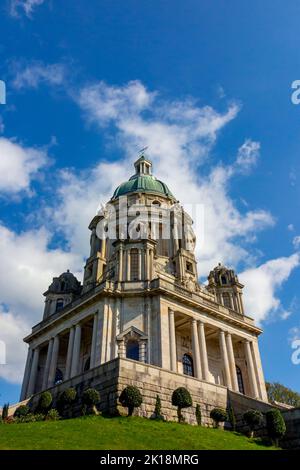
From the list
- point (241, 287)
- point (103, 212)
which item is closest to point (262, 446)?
point (241, 287)

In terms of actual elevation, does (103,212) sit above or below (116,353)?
above

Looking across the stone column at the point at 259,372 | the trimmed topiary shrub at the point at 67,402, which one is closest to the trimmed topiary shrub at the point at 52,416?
the trimmed topiary shrub at the point at 67,402

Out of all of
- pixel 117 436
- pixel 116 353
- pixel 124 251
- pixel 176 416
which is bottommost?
pixel 117 436

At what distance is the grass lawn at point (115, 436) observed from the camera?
58.8ft

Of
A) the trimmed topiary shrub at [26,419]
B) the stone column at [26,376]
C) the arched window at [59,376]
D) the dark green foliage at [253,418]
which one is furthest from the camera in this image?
the arched window at [59,376]

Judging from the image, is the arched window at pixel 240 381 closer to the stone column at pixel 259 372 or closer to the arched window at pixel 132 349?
the stone column at pixel 259 372

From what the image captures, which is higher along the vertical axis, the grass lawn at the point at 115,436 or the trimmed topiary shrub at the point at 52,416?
the trimmed topiary shrub at the point at 52,416

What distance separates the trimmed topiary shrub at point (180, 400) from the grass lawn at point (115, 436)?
1.48 m

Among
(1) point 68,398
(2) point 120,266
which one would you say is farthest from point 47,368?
(1) point 68,398

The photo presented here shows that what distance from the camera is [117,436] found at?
20.0m

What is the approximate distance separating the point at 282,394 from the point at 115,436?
5228 centimetres

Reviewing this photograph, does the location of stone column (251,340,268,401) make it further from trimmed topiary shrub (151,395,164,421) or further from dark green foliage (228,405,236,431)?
trimmed topiary shrub (151,395,164,421)
